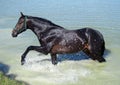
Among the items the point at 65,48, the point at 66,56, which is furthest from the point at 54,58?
the point at 66,56

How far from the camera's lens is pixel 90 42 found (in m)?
11.5

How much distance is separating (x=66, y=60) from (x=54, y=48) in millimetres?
1088

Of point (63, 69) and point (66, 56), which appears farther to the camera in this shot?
point (66, 56)

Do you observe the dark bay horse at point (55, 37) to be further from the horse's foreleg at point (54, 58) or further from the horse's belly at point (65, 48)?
the horse's foreleg at point (54, 58)

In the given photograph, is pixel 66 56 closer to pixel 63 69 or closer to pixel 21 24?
→ pixel 63 69

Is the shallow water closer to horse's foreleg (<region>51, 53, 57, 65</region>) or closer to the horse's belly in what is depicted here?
horse's foreleg (<region>51, 53, 57, 65</region>)

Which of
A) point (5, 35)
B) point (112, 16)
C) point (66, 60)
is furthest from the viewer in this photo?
point (112, 16)

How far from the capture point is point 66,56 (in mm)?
12805

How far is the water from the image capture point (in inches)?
412

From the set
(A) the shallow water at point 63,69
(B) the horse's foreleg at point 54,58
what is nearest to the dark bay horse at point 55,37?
(B) the horse's foreleg at point 54,58

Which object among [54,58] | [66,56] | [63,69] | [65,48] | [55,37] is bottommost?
[66,56]

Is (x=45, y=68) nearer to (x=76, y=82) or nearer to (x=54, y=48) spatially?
(x=54, y=48)

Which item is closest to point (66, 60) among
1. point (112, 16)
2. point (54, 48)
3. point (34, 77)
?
point (54, 48)

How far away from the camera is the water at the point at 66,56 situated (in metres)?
10.5
